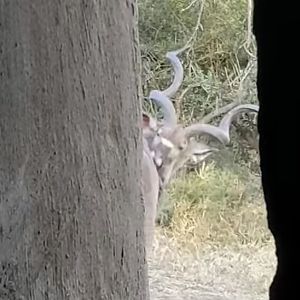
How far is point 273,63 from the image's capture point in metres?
0.31

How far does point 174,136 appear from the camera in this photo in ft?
5.73

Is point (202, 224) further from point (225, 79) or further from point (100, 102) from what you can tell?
point (100, 102)

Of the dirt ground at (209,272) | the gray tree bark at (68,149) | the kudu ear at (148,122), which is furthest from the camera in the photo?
the kudu ear at (148,122)

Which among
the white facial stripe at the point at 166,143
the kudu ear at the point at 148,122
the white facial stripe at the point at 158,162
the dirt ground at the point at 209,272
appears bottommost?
the dirt ground at the point at 209,272

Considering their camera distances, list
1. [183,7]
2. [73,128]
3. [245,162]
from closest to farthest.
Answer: [73,128]
[245,162]
[183,7]

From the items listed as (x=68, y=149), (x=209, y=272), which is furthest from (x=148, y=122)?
(x=68, y=149)

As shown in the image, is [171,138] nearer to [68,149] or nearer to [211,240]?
→ [211,240]

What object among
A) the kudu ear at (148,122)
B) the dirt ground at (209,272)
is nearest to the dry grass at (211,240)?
the dirt ground at (209,272)

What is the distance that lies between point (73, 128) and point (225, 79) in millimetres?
1050

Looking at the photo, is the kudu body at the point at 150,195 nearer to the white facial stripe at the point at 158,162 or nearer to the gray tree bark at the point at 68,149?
the white facial stripe at the point at 158,162

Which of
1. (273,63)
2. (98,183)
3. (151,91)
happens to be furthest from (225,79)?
(273,63)

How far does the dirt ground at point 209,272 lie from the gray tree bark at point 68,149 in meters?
0.80

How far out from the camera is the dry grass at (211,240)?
1627 mm

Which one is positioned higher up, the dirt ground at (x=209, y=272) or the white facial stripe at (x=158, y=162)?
the white facial stripe at (x=158, y=162)
